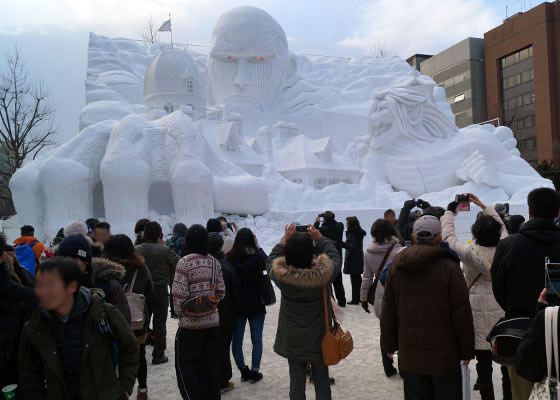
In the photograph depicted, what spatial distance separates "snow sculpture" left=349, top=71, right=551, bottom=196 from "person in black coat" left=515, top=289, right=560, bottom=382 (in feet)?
60.4

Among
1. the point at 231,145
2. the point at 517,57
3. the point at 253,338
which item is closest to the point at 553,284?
the point at 253,338

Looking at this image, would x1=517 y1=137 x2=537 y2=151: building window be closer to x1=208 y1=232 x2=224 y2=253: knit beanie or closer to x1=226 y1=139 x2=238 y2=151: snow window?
x1=226 y1=139 x2=238 y2=151: snow window

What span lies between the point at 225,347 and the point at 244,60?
73.8ft

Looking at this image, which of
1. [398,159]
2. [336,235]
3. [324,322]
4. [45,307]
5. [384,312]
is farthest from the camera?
[398,159]

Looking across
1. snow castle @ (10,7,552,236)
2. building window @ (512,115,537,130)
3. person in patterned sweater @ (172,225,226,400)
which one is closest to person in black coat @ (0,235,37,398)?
person in patterned sweater @ (172,225,226,400)

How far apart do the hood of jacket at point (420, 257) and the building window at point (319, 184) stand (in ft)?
54.6

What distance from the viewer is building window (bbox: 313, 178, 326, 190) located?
1991 cm

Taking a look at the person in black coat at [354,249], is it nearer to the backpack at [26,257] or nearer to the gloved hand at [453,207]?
the gloved hand at [453,207]

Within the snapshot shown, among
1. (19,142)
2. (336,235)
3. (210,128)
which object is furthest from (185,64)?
(336,235)

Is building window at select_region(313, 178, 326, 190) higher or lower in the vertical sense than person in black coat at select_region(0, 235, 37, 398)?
higher

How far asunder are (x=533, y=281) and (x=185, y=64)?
1852 centimetres

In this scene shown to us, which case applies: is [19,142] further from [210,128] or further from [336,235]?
[336,235]

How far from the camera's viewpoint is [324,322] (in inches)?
148

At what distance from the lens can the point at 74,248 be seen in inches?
121
